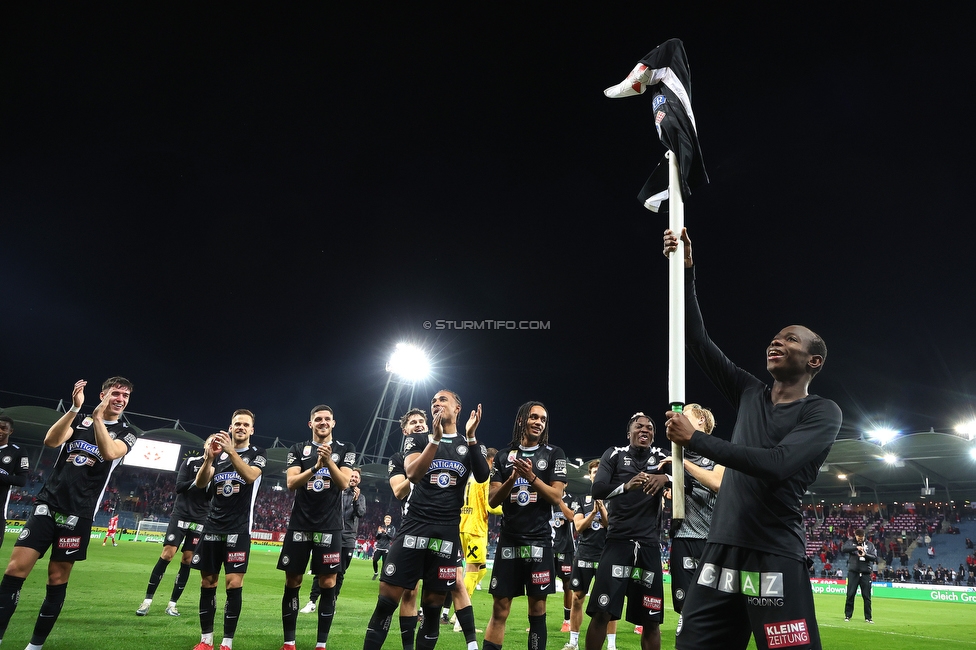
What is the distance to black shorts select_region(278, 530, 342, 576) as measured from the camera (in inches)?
310

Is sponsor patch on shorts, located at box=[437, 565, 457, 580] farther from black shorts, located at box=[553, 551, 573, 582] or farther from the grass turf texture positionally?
black shorts, located at box=[553, 551, 573, 582]

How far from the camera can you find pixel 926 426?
51531 millimetres

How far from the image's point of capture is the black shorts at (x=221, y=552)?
7.79 m

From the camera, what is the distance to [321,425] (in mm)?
8414

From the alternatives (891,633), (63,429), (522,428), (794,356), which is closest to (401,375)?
(891,633)

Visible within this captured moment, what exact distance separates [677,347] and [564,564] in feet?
33.9

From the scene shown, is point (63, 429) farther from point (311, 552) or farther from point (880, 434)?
point (880, 434)

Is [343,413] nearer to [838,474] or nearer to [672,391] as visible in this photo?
[838,474]

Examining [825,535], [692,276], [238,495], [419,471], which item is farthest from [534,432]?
[825,535]

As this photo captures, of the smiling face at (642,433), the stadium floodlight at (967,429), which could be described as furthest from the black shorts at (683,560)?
the stadium floodlight at (967,429)

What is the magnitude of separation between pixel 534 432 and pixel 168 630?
5.84 metres

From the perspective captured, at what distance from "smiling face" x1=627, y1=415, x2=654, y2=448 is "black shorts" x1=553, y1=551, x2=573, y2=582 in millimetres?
4956

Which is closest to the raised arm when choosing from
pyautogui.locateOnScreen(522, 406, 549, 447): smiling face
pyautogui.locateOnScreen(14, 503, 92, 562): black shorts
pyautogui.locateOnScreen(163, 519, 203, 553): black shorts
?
pyautogui.locateOnScreen(14, 503, 92, 562): black shorts

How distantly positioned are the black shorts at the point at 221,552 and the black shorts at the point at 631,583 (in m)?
4.28
